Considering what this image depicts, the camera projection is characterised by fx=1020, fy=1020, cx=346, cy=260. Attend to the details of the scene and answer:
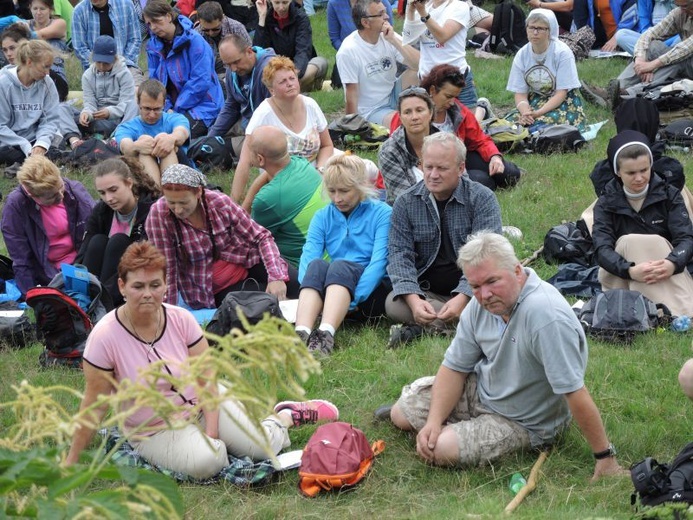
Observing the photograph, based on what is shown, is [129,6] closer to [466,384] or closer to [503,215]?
[503,215]

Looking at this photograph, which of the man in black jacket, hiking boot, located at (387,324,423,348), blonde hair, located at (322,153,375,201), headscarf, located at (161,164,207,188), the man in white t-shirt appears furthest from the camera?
the man in black jacket

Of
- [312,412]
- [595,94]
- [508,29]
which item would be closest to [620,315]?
[312,412]

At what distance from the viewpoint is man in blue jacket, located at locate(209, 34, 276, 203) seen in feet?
33.3

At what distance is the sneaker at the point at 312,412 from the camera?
5.87 metres

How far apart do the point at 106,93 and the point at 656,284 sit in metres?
7.25

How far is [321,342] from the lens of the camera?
6.75m

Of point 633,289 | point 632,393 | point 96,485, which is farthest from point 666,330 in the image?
point 96,485

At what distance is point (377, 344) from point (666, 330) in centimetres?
189

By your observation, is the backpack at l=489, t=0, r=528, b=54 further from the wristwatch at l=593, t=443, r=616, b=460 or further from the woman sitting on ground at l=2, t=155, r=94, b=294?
the wristwatch at l=593, t=443, r=616, b=460

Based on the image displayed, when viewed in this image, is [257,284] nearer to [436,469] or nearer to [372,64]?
[436,469]

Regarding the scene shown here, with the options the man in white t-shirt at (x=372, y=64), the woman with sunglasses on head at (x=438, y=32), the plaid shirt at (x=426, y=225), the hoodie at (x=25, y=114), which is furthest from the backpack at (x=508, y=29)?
the plaid shirt at (x=426, y=225)

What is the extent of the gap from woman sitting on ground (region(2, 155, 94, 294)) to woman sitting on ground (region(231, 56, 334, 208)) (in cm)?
151

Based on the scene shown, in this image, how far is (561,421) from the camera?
5223 mm

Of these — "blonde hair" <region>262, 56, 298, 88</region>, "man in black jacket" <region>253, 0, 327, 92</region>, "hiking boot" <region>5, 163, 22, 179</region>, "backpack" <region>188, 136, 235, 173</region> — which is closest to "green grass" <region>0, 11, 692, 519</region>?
"blonde hair" <region>262, 56, 298, 88</region>
